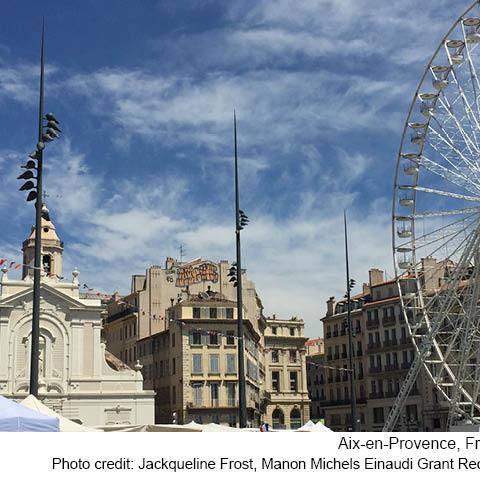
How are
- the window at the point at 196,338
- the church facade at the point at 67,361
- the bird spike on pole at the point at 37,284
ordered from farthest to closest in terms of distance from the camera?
the window at the point at 196,338 → the church facade at the point at 67,361 → the bird spike on pole at the point at 37,284

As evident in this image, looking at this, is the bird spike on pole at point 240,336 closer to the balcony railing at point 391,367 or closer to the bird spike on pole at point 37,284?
the bird spike on pole at point 37,284

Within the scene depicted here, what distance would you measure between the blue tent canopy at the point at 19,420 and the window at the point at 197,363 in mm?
73935

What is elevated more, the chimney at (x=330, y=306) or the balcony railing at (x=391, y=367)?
→ the chimney at (x=330, y=306)

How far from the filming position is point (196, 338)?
9331 centimetres

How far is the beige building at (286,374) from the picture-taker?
4624 inches

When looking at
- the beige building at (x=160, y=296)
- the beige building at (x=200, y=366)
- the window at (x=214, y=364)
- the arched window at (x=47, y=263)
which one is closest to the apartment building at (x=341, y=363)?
the beige building at (x=160, y=296)

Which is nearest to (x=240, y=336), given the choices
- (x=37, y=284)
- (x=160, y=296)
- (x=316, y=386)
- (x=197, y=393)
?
(x=37, y=284)

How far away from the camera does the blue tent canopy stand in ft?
57.8

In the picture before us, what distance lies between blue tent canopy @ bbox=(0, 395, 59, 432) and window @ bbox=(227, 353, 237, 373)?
75.3m

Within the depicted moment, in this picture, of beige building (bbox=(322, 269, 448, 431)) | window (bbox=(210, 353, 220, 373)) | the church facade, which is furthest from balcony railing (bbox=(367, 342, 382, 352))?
the church facade

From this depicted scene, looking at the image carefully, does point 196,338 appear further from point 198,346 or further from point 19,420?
point 19,420
